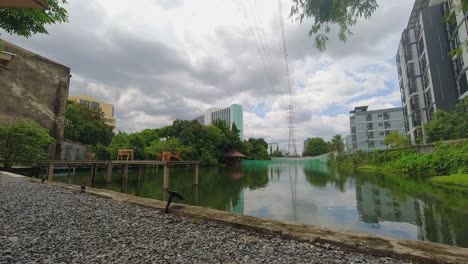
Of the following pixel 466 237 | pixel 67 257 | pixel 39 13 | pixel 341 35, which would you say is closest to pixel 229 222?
pixel 67 257

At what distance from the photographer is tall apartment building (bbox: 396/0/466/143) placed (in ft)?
83.2

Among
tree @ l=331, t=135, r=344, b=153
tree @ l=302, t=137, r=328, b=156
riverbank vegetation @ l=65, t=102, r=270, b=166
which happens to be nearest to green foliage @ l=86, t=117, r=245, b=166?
riverbank vegetation @ l=65, t=102, r=270, b=166

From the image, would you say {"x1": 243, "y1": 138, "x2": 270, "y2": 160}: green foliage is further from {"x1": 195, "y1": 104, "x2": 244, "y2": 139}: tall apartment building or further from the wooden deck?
the wooden deck

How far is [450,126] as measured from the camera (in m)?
19.8

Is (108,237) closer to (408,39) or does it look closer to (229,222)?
(229,222)

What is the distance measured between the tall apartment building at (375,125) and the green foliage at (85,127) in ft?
161

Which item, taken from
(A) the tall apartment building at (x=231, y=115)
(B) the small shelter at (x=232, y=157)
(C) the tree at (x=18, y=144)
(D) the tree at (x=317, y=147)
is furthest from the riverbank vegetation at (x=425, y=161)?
(A) the tall apartment building at (x=231, y=115)

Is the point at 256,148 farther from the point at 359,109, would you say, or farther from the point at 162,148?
the point at 162,148

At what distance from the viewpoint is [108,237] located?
2982mm

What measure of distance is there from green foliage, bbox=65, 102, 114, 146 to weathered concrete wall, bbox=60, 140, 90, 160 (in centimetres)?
590

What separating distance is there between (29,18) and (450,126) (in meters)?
26.8

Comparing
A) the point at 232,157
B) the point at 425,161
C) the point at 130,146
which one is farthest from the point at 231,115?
the point at 425,161

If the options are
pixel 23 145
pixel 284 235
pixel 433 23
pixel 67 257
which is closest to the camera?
pixel 67 257

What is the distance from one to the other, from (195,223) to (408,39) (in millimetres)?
40862
